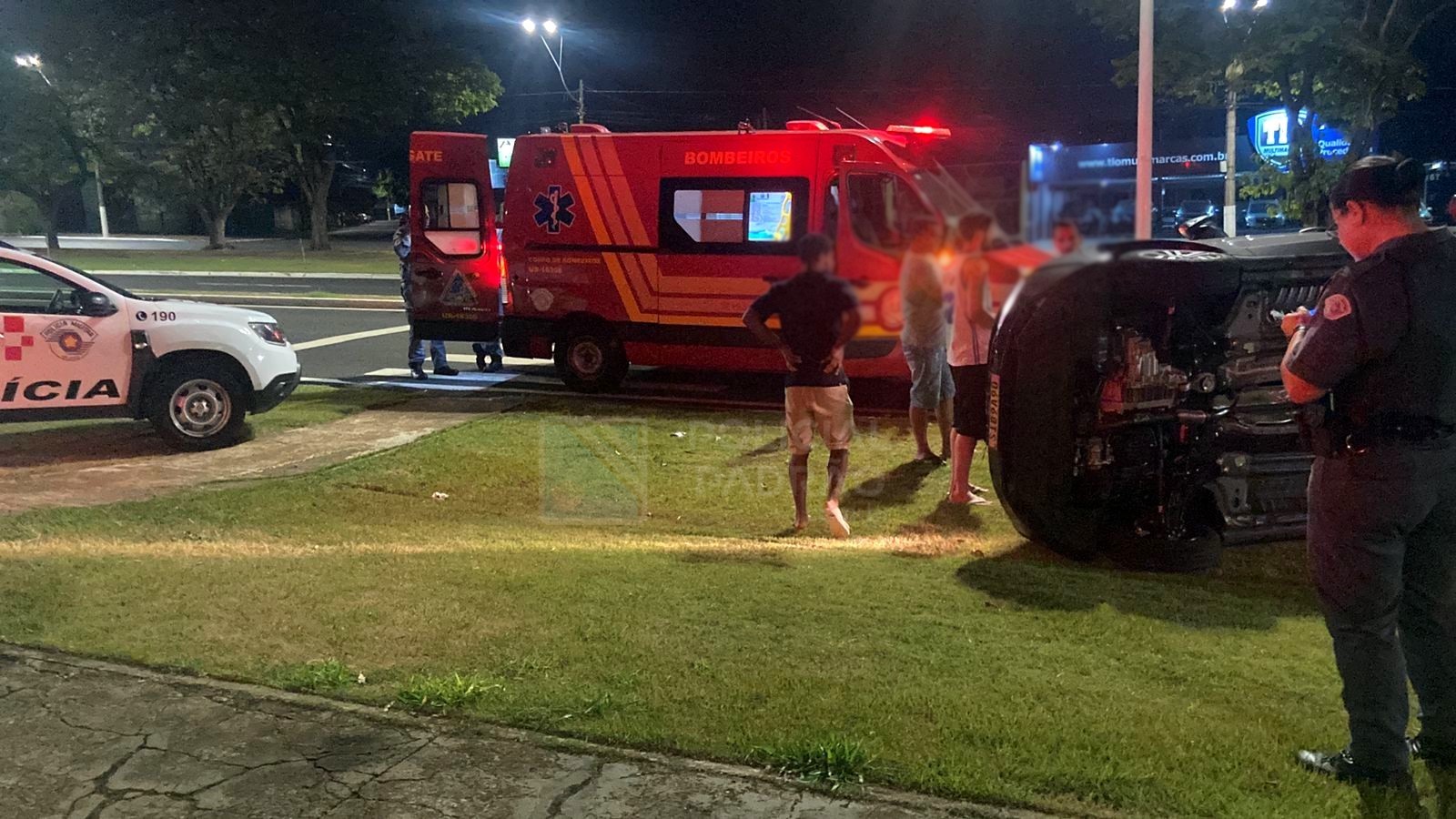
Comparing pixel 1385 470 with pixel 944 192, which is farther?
pixel 1385 470

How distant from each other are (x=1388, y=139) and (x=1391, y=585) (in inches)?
618

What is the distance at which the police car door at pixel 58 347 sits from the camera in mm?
7754

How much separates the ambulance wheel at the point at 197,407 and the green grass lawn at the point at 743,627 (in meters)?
1.56

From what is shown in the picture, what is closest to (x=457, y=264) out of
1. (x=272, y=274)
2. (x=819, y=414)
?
(x=819, y=414)

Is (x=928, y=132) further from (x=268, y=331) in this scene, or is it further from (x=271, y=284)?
(x=271, y=284)

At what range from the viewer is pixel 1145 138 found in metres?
1.47

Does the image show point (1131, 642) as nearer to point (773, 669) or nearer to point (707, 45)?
point (773, 669)

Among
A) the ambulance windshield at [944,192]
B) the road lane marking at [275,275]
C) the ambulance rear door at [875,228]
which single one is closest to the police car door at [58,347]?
the ambulance rear door at [875,228]

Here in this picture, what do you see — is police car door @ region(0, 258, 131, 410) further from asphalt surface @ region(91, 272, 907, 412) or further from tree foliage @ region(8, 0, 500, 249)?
asphalt surface @ region(91, 272, 907, 412)

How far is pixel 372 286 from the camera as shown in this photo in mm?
21734

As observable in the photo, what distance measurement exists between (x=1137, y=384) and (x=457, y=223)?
380 centimetres

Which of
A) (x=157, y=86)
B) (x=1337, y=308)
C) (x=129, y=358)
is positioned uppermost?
(x=157, y=86)

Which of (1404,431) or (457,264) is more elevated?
(457,264)

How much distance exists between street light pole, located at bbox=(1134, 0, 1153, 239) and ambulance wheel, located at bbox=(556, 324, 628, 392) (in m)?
2.19
